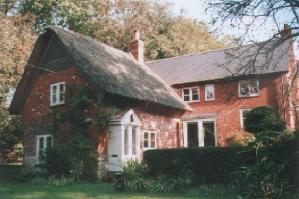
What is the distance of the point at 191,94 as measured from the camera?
3212cm

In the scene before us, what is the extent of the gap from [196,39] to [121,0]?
11.6 metres

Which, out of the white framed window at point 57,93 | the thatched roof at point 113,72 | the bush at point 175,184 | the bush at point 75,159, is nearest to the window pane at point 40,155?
the bush at point 75,159

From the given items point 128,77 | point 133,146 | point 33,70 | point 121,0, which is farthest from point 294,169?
point 121,0

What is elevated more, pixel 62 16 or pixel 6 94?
pixel 62 16

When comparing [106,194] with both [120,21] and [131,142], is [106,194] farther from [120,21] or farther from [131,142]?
[120,21]

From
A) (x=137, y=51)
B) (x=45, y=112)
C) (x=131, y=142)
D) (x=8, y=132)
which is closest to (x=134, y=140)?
(x=131, y=142)

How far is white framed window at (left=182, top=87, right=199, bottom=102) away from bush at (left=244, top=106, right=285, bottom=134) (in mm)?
17232

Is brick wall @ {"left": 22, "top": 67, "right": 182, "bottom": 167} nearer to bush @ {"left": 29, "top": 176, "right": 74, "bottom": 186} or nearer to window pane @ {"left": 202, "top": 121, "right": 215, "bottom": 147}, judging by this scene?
bush @ {"left": 29, "top": 176, "right": 74, "bottom": 186}

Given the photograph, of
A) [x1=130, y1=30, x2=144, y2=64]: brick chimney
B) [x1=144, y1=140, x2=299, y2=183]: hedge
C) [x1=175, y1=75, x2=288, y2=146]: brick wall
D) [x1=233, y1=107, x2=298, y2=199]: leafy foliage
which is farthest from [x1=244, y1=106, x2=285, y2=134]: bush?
[x1=130, y1=30, x2=144, y2=64]: brick chimney

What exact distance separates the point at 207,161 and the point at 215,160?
370mm

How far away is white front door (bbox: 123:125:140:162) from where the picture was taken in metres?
20.1

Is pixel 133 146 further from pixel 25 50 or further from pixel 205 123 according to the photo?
pixel 25 50

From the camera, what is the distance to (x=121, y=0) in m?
45.5

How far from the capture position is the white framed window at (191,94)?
32.0m
